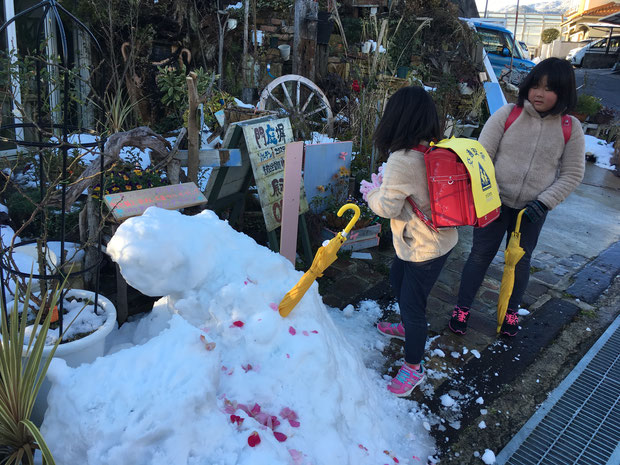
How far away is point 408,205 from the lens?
234 centimetres

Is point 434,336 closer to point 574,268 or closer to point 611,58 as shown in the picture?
point 574,268

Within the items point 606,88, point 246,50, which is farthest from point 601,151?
point 606,88

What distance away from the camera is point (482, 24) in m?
11.9

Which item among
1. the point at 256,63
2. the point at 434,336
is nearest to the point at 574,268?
the point at 434,336

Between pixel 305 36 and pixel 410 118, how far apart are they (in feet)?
15.3

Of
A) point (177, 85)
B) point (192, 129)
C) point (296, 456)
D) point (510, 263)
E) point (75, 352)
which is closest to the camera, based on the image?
point (296, 456)

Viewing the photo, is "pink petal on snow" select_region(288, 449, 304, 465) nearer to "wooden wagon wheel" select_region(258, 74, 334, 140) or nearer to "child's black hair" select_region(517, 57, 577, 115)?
"child's black hair" select_region(517, 57, 577, 115)

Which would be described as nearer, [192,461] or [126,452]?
[126,452]

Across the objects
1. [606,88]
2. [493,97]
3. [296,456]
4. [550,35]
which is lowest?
[296,456]

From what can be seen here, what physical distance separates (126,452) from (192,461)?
0.22m

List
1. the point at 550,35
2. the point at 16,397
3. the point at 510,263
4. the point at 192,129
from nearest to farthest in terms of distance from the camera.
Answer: the point at 16,397
the point at 510,263
the point at 192,129
the point at 550,35

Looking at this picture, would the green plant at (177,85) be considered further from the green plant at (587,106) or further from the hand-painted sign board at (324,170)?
the green plant at (587,106)

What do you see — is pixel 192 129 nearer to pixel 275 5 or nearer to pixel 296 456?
pixel 296 456

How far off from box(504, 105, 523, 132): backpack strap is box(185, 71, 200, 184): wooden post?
2.05 metres
